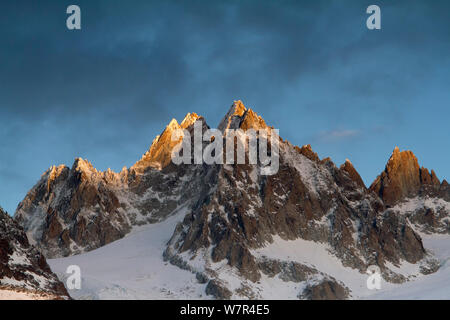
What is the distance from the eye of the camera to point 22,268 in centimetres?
15425

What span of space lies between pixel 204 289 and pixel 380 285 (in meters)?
48.7

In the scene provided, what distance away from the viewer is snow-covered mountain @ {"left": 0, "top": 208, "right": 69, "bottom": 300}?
14475 cm

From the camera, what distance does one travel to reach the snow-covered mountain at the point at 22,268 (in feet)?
475

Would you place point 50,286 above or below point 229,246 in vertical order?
below

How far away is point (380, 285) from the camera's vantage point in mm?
198625
